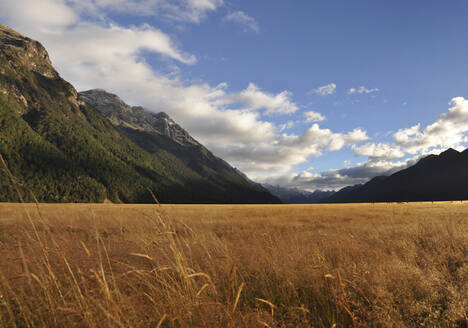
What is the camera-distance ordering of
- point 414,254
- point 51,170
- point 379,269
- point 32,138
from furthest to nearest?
1. point 32,138
2. point 51,170
3. point 414,254
4. point 379,269

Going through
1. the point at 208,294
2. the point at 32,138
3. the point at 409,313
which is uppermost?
the point at 32,138

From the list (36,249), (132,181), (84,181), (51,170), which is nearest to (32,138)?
(51,170)

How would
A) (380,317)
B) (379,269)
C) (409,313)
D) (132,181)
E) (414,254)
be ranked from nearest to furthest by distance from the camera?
(380,317) → (409,313) → (379,269) → (414,254) → (132,181)

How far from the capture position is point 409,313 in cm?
309

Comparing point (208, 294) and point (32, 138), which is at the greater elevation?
point (32, 138)

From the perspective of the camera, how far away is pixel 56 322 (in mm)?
2139

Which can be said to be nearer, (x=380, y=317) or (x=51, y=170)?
(x=380, y=317)

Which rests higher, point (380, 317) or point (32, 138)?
point (32, 138)

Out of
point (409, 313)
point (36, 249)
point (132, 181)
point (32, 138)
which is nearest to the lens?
point (409, 313)

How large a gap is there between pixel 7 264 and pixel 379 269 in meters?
5.35

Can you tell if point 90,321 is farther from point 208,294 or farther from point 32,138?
point 32,138

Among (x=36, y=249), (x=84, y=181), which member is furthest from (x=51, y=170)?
(x=36, y=249)

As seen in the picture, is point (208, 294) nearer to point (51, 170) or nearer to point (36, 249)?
point (36, 249)

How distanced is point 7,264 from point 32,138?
197060 mm
